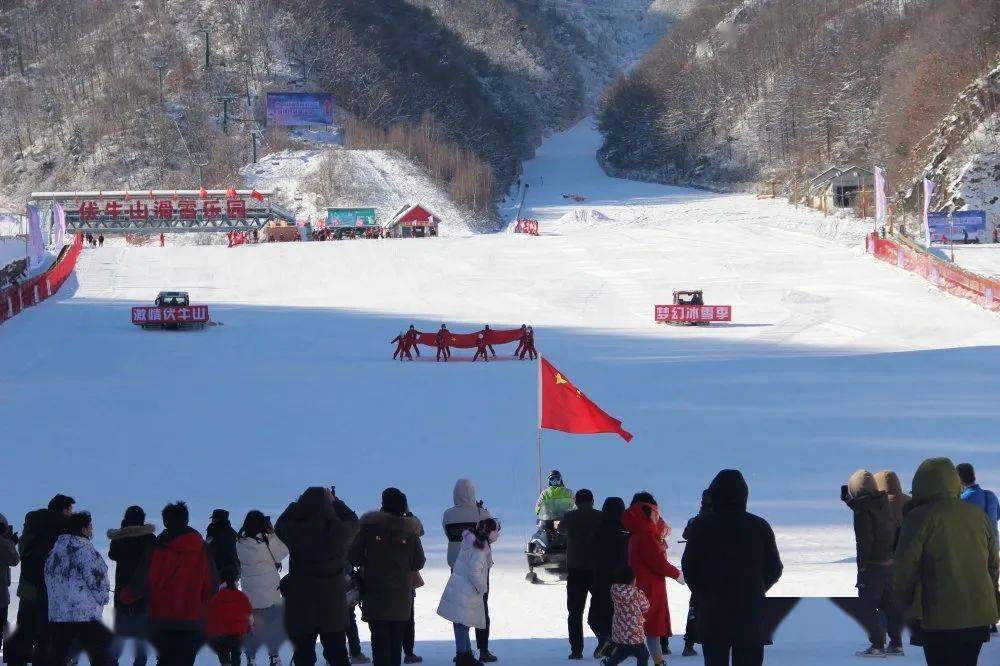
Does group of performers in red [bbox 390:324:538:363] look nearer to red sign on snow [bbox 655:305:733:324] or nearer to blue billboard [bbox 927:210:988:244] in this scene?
red sign on snow [bbox 655:305:733:324]

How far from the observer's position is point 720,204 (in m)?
94.7

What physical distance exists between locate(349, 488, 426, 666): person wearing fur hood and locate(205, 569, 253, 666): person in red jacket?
26.6 inches

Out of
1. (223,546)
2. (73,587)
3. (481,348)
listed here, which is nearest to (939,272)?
(481,348)

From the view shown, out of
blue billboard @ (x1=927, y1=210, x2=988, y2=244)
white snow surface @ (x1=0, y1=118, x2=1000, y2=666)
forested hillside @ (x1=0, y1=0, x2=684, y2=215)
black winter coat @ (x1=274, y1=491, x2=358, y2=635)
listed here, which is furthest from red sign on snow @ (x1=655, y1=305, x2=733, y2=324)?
forested hillside @ (x1=0, y1=0, x2=684, y2=215)

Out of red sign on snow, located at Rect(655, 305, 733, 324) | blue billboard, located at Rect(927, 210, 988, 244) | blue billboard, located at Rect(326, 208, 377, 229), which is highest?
blue billboard, located at Rect(326, 208, 377, 229)

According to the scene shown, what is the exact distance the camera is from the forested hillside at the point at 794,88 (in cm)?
8481

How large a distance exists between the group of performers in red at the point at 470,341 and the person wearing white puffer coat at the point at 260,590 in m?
23.0

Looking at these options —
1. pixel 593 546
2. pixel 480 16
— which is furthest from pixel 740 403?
pixel 480 16

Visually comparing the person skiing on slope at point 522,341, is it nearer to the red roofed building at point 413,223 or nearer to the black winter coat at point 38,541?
the black winter coat at point 38,541

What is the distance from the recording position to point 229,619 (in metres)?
7.82

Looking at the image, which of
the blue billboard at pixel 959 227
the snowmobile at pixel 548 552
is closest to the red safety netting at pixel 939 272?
the blue billboard at pixel 959 227

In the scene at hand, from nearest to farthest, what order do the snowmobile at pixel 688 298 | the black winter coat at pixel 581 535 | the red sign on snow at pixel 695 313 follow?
the black winter coat at pixel 581 535, the red sign on snow at pixel 695 313, the snowmobile at pixel 688 298

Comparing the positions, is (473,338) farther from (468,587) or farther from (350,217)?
(350,217)

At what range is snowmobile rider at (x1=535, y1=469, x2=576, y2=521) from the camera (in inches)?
463
